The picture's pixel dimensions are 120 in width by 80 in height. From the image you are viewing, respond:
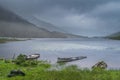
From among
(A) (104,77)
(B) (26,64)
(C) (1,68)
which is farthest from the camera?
(B) (26,64)

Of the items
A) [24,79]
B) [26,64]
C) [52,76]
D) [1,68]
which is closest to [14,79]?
[24,79]

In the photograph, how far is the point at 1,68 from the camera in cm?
4462

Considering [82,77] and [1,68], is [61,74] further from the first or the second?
[1,68]

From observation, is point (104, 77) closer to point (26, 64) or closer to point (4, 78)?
point (4, 78)

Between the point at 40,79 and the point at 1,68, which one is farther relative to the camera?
the point at 1,68

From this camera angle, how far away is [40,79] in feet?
113

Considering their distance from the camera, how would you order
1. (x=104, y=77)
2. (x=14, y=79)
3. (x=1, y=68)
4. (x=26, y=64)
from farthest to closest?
1. (x=26, y=64)
2. (x=1, y=68)
3. (x=104, y=77)
4. (x=14, y=79)

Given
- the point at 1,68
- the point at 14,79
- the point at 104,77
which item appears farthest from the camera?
the point at 1,68

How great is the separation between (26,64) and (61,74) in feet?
58.6

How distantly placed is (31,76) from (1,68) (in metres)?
9.86

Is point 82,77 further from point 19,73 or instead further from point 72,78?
point 19,73

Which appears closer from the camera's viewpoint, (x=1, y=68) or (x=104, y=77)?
(x=104, y=77)

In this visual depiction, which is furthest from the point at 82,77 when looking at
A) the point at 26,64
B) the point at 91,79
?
the point at 26,64

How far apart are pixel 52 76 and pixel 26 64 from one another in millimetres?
18441
